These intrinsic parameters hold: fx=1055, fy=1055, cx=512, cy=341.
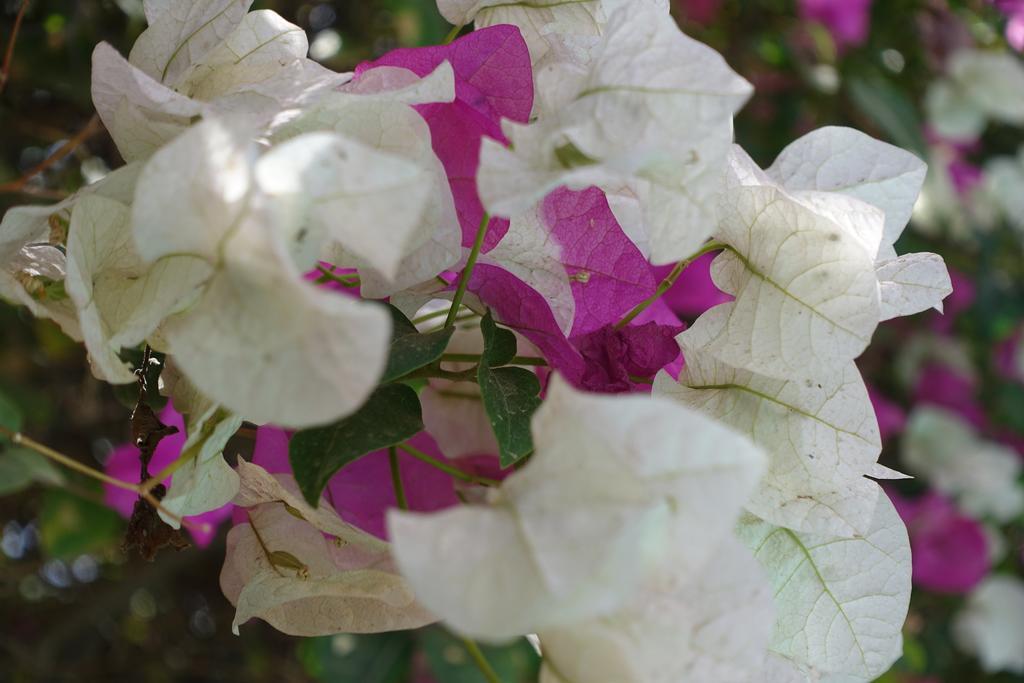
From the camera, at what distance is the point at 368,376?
23cm

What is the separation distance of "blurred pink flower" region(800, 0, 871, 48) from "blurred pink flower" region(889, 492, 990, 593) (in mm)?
554

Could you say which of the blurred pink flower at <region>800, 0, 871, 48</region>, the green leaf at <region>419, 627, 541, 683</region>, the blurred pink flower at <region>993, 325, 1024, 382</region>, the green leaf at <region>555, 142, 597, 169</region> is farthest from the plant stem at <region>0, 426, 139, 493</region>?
the blurred pink flower at <region>993, 325, 1024, 382</region>

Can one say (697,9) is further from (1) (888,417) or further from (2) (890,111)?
(1) (888,417)

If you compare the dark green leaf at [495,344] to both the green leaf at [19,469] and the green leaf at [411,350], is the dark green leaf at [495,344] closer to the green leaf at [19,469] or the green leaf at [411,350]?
the green leaf at [411,350]

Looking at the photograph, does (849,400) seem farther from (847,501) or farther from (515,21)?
(515,21)

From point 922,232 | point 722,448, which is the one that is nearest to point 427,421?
point 722,448

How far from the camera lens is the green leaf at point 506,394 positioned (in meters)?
0.32

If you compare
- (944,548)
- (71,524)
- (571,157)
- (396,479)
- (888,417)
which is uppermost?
(571,157)

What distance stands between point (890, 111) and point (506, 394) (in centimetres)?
78

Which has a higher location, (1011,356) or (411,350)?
(411,350)

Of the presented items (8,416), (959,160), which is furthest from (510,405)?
(959,160)

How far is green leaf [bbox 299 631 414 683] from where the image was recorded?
854mm

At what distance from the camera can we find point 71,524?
79 cm

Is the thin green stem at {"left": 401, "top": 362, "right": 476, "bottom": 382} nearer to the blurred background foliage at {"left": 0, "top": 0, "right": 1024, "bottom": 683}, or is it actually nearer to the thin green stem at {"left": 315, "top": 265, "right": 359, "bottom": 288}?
the thin green stem at {"left": 315, "top": 265, "right": 359, "bottom": 288}
